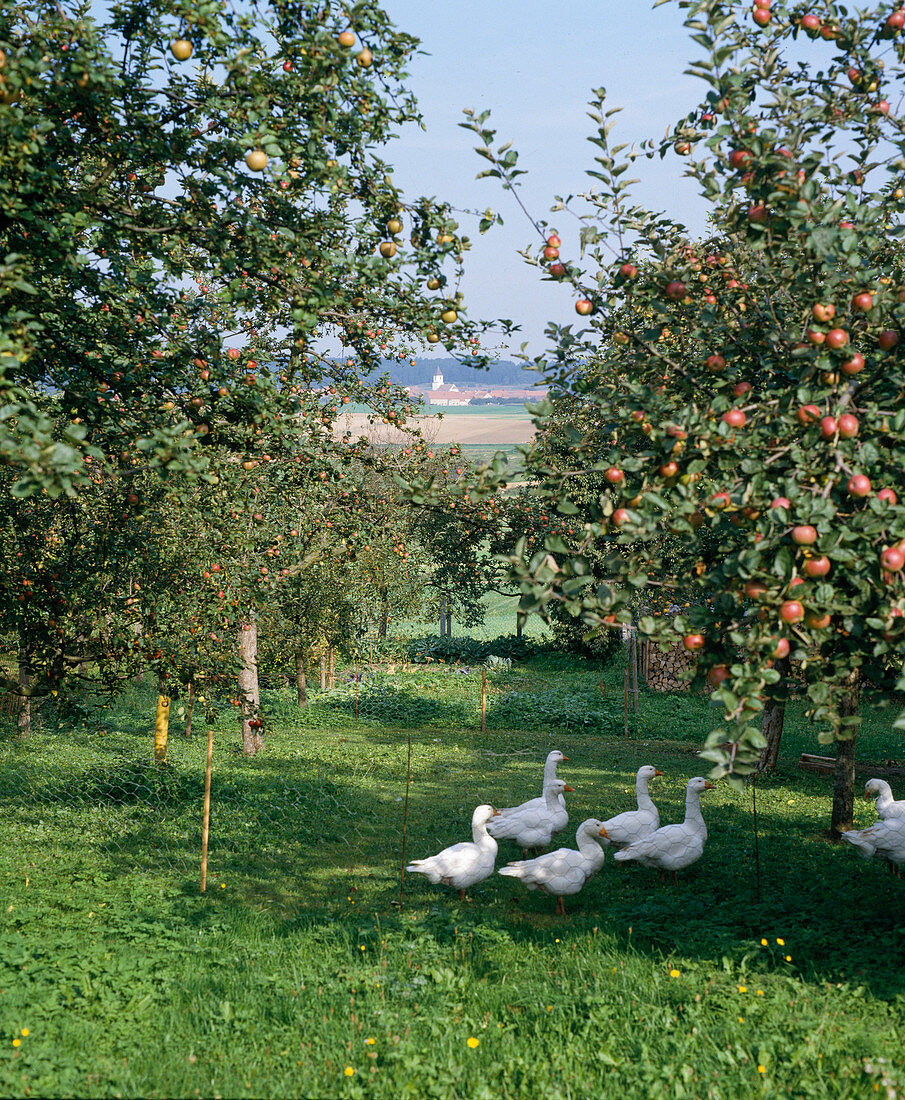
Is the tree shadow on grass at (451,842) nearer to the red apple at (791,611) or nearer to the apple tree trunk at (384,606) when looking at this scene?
the red apple at (791,611)

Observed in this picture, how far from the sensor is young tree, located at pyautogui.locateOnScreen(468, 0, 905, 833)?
395cm

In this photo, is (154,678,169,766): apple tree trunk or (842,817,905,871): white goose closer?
(842,817,905,871): white goose

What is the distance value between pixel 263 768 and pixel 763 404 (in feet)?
39.2

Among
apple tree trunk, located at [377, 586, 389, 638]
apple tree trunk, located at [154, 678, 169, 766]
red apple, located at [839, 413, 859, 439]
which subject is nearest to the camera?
red apple, located at [839, 413, 859, 439]

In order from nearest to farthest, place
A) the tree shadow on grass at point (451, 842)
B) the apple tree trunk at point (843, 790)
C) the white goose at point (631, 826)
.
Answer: the tree shadow on grass at point (451, 842), the white goose at point (631, 826), the apple tree trunk at point (843, 790)

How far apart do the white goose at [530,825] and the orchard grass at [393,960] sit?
43cm

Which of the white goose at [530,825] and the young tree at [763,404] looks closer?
the young tree at [763,404]

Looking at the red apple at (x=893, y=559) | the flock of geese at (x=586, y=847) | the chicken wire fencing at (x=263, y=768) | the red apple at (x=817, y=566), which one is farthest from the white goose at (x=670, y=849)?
the red apple at (x=893, y=559)

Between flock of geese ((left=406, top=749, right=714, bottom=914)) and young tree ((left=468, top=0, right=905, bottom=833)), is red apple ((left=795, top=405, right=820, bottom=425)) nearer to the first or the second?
young tree ((left=468, top=0, right=905, bottom=833))

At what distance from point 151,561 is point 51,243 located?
4.36 metres

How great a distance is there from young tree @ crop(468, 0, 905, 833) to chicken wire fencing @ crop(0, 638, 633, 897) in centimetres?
522

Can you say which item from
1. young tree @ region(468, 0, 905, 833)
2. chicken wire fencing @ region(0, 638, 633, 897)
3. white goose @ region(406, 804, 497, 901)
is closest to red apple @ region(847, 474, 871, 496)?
young tree @ region(468, 0, 905, 833)

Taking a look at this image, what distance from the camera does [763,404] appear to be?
181 inches

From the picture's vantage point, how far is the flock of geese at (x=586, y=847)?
7996 mm
